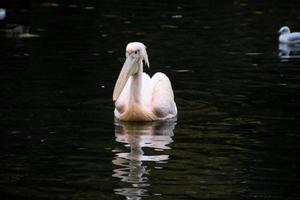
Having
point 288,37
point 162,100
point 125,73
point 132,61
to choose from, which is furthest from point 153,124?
point 288,37

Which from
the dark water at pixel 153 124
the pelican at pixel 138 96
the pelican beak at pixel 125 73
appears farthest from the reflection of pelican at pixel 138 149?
the pelican beak at pixel 125 73

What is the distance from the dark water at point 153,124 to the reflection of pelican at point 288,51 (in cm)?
9

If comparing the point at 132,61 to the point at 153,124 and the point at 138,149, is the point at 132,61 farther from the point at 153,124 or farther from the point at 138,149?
the point at 138,149

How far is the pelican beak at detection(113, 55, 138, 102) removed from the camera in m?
12.9

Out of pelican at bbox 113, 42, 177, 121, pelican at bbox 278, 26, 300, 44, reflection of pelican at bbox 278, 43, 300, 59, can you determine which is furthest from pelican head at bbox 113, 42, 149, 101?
pelican at bbox 278, 26, 300, 44

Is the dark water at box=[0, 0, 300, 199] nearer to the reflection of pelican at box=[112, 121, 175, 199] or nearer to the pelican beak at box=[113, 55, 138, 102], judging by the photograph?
the reflection of pelican at box=[112, 121, 175, 199]

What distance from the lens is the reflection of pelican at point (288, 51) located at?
18844 millimetres

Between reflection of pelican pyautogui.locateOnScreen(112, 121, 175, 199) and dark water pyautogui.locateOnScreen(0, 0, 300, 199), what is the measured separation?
0.6 inches

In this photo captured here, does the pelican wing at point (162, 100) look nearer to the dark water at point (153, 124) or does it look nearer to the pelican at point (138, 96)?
the pelican at point (138, 96)

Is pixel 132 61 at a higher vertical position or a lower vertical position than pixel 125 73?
higher

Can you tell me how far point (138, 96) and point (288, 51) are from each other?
22.3ft

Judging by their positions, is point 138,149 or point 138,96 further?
point 138,96

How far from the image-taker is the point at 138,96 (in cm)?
1340

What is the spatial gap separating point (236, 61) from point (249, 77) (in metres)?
1.80
